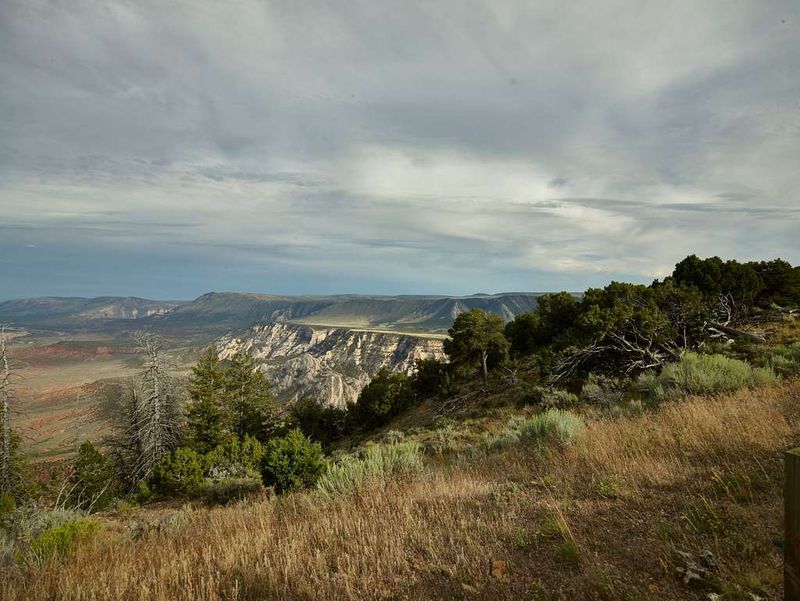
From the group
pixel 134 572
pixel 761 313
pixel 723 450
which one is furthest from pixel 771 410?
pixel 761 313

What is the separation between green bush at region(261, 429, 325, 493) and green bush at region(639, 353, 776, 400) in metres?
10.6

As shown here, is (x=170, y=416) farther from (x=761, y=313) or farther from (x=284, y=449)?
(x=761, y=313)

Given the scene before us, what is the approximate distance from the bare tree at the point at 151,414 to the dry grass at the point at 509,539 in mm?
25761

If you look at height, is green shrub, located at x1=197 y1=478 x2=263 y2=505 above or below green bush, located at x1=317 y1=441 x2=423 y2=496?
below

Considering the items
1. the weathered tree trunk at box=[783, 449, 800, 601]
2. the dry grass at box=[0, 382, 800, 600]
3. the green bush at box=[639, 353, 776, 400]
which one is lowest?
the dry grass at box=[0, 382, 800, 600]

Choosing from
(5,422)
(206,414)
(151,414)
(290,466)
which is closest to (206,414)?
(206,414)

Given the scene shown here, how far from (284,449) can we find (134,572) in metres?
7.45

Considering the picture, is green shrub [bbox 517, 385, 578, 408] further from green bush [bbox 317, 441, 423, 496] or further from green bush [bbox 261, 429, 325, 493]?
green bush [bbox 261, 429, 325, 493]

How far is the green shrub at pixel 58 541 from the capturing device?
214 inches

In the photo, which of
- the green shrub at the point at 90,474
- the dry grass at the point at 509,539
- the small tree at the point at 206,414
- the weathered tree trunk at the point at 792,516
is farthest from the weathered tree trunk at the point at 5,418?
the weathered tree trunk at the point at 792,516

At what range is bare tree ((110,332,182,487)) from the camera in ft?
94.1

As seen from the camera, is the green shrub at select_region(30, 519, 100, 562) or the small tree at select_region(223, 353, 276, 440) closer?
the green shrub at select_region(30, 519, 100, 562)

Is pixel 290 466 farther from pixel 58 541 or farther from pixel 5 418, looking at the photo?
pixel 5 418

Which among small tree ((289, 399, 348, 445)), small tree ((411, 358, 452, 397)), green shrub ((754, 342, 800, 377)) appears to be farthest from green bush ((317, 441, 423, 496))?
small tree ((289, 399, 348, 445))
